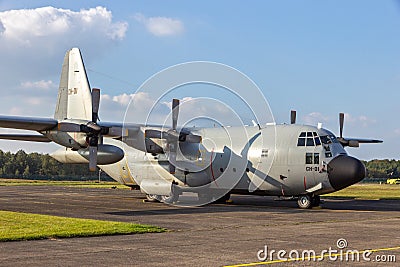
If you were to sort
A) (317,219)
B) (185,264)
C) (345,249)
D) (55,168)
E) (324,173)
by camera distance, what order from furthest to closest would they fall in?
(55,168) → (324,173) → (317,219) → (345,249) → (185,264)

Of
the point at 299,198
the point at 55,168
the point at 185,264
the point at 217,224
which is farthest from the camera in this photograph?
the point at 55,168

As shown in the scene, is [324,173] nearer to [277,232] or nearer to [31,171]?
[277,232]

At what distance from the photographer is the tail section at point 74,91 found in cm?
3244

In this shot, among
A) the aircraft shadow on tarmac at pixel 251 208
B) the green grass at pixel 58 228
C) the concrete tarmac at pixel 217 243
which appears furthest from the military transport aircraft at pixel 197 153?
the green grass at pixel 58 228

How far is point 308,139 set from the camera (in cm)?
2731

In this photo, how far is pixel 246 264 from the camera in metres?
10.9

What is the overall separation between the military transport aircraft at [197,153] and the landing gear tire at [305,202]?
0.05 metres

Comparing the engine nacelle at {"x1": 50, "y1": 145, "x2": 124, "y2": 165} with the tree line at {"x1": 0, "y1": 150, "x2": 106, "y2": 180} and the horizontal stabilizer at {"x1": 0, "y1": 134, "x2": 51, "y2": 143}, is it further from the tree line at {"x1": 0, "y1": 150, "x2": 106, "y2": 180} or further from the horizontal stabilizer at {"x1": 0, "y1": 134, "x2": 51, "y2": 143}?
the tree line at {"x1": 0, "y1": 150, "x2": 106, "y2": 180}

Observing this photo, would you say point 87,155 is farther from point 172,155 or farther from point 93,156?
point 172,155

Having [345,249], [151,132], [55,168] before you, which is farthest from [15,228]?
[55,168]

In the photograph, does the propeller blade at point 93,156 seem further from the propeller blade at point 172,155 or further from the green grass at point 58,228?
the green grass at point 58,228

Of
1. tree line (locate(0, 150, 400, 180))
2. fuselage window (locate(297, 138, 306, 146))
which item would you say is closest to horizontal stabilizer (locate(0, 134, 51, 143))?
fuselage window (locate(297, 138, 306, 146))

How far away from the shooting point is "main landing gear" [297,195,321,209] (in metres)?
27.5

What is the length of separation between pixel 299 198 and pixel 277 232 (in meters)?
11.8
